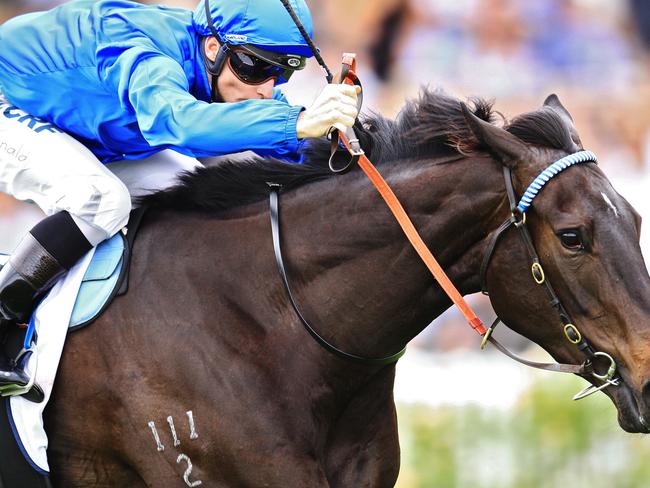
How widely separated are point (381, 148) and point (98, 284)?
1092 mm

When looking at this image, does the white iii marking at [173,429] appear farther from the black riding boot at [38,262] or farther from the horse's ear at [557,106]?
the horse's ear at [557,106]

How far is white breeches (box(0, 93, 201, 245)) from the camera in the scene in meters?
3.80

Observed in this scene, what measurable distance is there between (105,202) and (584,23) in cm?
626

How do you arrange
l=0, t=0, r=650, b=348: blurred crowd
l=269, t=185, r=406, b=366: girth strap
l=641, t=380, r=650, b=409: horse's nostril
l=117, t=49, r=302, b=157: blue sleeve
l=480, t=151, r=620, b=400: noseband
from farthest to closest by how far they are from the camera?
1. l=0, t=0, r=650, b=348: blurred crowd
2. l=269, t=185, r=406, b=366: girth strap
3. l=117, t=49, r=302, b=157: blue sleeve
4. l=480, t=151, r=620, b=400: noseband
5. l=641, t=380, r=650, b=409: horse's nostril

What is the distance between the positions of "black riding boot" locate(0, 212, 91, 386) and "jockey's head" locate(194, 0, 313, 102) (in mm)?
782

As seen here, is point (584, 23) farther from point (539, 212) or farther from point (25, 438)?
point (25, 438)

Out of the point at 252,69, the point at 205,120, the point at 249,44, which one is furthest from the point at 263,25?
the point at 205,120

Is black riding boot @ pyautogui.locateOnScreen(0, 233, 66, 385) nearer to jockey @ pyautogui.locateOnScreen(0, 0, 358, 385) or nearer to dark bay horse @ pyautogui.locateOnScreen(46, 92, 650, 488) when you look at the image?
jockey @ pyautogui.locateOnScreen(0, 0, 358, 385)

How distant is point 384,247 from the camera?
12.0ft

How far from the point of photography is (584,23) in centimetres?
908

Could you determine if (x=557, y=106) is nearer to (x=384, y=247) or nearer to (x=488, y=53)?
(x=384, y=247)

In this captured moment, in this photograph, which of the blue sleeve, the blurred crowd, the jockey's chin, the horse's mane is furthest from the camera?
the blurred crowd

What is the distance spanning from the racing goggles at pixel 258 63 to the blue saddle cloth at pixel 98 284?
0.78m

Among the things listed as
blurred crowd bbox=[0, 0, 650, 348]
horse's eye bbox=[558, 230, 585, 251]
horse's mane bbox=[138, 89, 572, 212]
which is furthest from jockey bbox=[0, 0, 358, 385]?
blurred crowd bbox=[0, 0, 650, 348]
